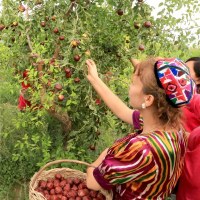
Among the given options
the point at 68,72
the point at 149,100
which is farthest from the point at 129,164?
the point at 68,72

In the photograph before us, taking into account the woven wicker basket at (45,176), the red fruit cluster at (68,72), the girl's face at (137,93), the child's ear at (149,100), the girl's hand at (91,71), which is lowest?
the woven wicker basket at (45,176)

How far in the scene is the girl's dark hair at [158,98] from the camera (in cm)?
168

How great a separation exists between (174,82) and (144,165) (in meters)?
0.39

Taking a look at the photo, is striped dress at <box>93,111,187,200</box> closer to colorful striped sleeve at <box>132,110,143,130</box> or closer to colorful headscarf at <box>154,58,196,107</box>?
colorful headscarf at <box>154,58,196,107</box>

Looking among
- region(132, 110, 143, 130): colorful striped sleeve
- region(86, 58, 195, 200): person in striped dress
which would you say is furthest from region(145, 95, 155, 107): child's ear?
region(132, 110, 143, 130): colorful striped sleeve

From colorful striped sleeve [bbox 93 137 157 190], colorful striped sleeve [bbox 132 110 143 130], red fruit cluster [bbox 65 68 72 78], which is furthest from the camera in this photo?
red fruit cluster [bbox 65 68 72 78]

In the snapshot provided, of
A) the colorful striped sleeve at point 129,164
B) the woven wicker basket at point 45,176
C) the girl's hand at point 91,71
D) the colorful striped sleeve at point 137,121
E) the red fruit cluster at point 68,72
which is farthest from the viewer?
the red fruit cluster at point 68,72

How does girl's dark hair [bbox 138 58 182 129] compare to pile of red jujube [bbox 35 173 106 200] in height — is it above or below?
above

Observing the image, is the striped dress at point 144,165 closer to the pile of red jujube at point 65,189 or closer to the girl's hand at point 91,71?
the pile of red jujube at point 65,189

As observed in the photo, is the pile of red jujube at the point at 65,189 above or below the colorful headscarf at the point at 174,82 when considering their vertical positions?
below

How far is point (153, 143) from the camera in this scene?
5.36 ft

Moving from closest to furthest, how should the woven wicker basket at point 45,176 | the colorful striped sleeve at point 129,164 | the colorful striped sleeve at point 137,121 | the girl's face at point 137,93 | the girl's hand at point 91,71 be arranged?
the colorful striped sleeve at point 129,164, the girl's face at point 137,93, the woven wicker basket at point 45,176, the colorful striped sleeve at point 137,121, the girl's hand at point 91,71

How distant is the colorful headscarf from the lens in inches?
64.9

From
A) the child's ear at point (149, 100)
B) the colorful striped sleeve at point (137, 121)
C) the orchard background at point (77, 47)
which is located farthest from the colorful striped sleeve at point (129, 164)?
the orchard background at point (77, 47)
